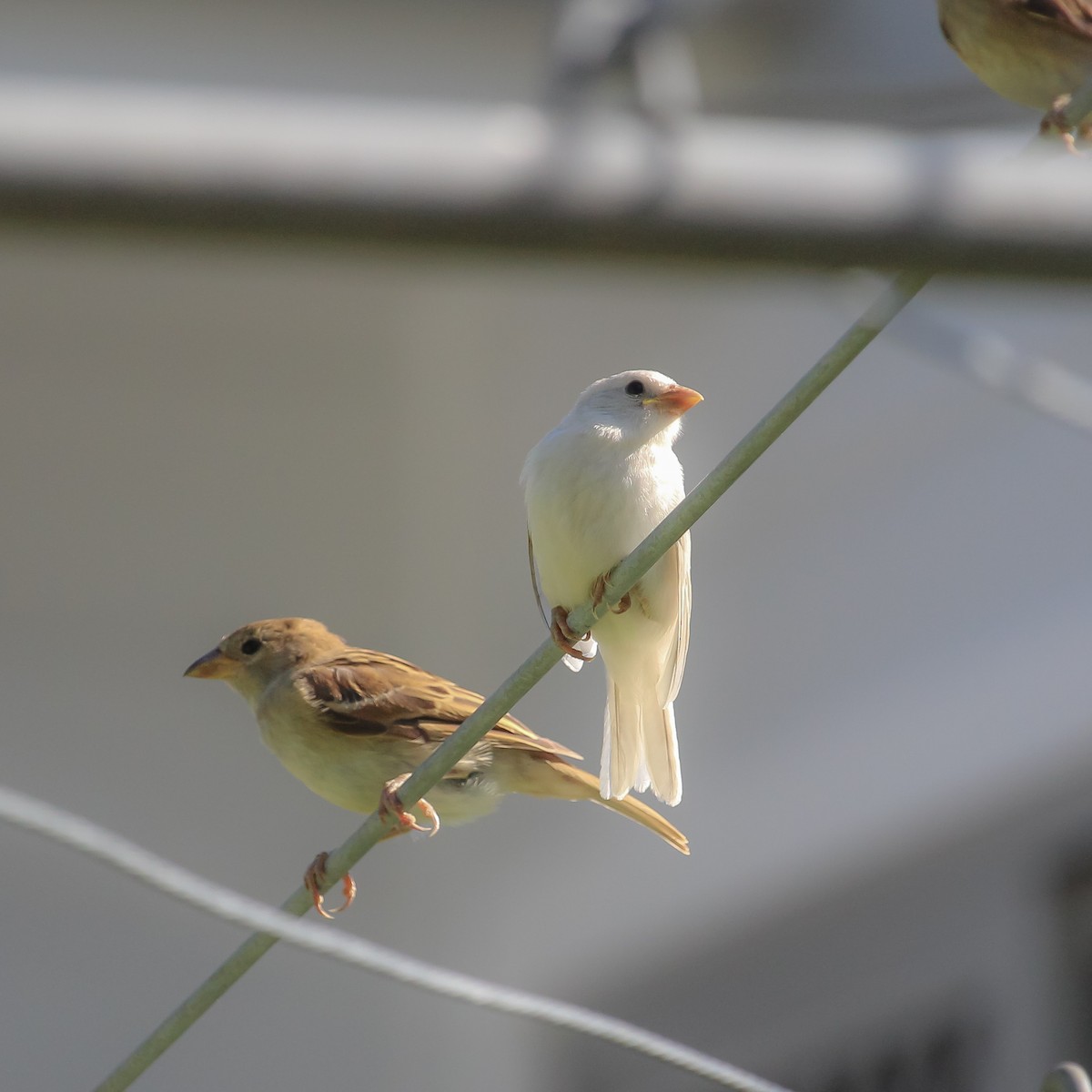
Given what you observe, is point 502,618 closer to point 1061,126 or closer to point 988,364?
point 988,364

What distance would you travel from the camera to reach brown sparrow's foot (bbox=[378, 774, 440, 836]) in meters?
2.78

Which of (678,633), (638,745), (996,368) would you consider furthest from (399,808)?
(996,368)

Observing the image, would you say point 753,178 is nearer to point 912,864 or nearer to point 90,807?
point 912,864

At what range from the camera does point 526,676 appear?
2555mm

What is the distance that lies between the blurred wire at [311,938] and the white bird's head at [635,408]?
59.7 inches

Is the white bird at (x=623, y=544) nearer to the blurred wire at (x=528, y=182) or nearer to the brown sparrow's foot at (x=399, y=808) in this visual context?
the brown sparrow's foot at (x=399, y=808)

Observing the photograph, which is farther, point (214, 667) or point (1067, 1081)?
point (214, 667)

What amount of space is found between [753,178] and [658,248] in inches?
3.9

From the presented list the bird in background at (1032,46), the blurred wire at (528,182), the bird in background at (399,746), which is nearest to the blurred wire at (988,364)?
the bird in background at (1032,46)

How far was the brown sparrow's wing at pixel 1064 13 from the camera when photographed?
350 centimetres

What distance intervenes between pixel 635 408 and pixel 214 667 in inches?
64.6

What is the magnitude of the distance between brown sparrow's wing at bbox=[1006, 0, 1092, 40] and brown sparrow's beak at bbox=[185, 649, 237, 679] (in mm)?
2623

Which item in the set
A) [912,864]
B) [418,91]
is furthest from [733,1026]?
[418,91]

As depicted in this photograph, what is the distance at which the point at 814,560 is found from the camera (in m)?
8.95
